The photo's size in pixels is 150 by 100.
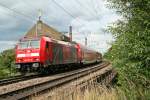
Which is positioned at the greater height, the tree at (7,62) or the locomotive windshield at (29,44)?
the locomotive windshield at (29,44)

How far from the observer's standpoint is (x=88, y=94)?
35.0ft

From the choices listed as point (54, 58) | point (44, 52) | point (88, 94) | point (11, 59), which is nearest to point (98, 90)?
point (88, 94)

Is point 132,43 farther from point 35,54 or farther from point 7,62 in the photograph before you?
point 7,62

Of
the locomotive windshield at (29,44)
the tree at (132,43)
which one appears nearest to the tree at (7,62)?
the locomotive windshield at (29,44)

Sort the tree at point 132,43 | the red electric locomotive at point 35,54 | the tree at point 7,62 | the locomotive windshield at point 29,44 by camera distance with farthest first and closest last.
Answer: the tree at point 7,62 → the locomotive windshield at point 29,44 → the red electric locomotive at point 35,54 → the tree at point 132,43

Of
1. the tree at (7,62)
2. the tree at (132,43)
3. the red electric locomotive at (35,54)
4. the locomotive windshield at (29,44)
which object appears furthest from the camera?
the tree at (7,62)

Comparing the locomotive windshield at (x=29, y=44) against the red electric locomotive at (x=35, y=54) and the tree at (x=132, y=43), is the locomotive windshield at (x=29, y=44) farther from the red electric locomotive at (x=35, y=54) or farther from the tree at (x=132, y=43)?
the tree at (x=132, y=43)

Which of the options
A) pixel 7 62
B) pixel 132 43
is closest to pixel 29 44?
pixel 7 62

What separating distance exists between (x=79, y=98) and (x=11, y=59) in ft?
84.2

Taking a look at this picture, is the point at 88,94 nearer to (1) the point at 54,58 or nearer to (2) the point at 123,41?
(2) the point at 123,41

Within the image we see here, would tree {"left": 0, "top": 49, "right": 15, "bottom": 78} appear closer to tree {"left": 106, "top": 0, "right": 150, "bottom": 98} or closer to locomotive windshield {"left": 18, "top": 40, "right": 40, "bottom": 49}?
locomotive windshield {"left": 18, "top": 40, "right": 40, "bottom": 49}

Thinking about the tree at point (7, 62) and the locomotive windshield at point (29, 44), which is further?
the tree at point (7, 62)

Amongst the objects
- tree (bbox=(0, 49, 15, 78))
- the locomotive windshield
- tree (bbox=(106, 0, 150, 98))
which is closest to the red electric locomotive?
the locomotive windshield

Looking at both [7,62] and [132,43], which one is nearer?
[132,43]
